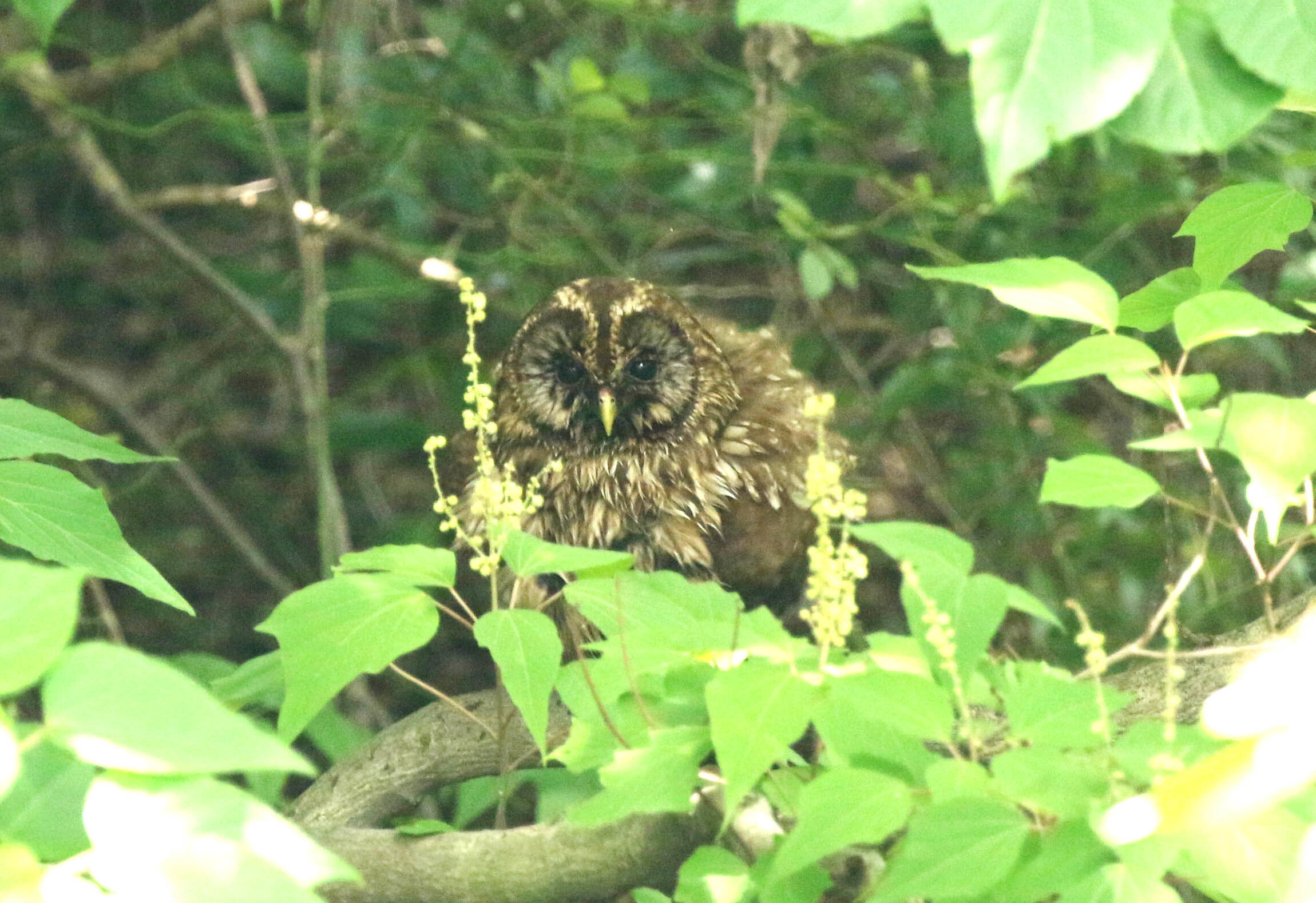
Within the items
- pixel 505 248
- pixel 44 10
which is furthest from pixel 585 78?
pixel 44 10

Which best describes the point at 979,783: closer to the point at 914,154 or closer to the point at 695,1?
the point at 695,1

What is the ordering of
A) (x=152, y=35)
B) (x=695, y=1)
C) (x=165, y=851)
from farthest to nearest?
1. (x=152, y=35)
2. (x=695, y=1)
3. (x=165, y=851)

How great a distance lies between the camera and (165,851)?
879 millimetres

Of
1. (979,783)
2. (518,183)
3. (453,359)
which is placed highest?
(518,183)

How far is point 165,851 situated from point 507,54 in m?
3.64

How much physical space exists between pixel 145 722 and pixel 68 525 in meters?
0.78

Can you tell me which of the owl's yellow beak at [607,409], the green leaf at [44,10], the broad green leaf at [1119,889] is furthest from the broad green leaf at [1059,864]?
the owl's yellow beak at [607,409]

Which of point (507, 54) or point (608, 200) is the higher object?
point (507, 54)

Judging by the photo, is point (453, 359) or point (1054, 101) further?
point (453, 359)

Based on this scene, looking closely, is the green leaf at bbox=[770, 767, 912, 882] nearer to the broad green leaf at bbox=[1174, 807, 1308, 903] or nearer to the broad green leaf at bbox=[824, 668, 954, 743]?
the broad green leaf at bbox=[824, 668, 954, 743]

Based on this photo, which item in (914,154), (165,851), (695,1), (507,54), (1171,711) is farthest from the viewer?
(914,154)

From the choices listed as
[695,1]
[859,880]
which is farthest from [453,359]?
[859,880]

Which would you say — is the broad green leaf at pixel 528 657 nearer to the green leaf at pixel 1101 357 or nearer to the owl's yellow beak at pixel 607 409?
the green leaf at pixel 1101 357

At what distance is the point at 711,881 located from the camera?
1373mm
